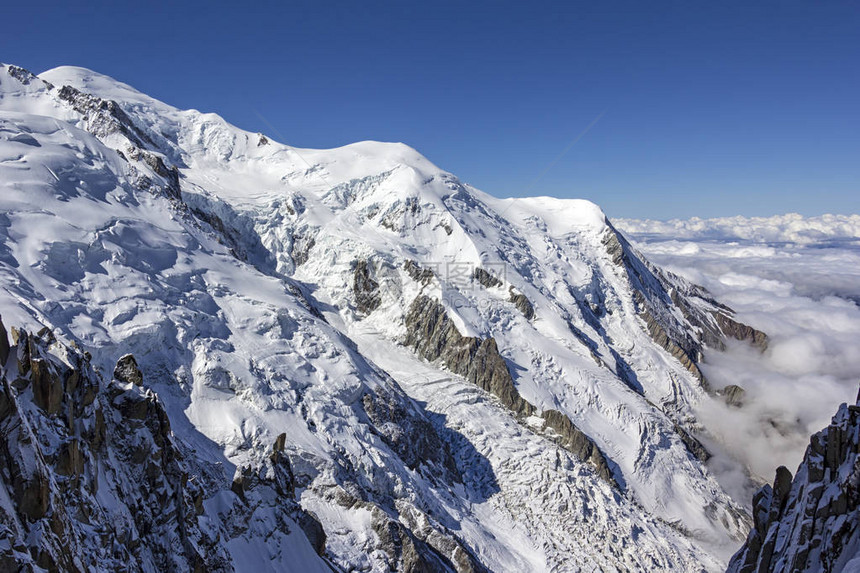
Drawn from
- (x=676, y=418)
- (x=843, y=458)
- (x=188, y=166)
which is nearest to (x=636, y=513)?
(x=676, y=418)

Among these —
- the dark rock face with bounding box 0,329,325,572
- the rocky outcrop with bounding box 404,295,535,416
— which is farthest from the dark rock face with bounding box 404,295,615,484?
the dark rock face with bounding box 0,329,325,572

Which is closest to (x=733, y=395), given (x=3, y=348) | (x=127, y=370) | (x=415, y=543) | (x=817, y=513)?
(x=415, y=543)

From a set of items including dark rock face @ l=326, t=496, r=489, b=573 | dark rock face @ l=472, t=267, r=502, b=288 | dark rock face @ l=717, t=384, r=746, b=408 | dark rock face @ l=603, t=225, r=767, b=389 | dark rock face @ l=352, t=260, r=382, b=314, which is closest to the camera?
dark rock face @ l=326, t=496, r=489, b=573

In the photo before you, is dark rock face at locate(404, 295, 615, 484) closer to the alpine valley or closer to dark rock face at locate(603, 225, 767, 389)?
the alpine valley

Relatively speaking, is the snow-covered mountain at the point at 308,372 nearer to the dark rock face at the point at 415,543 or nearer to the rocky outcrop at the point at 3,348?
the dark rock face at the point at 415,543

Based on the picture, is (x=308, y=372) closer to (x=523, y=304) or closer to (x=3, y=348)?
(x=3, y=348)

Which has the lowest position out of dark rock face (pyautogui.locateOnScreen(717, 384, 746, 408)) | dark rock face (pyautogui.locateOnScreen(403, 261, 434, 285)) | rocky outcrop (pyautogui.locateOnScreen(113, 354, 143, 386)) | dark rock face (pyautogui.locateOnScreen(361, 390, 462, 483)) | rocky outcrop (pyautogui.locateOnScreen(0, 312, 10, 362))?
dark rock face (pyautogui.locateOnScreen(717, 384, 746, 408))
